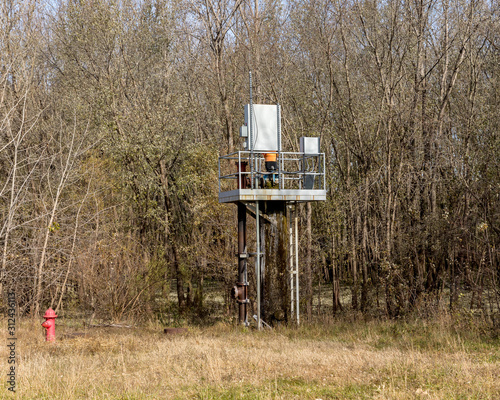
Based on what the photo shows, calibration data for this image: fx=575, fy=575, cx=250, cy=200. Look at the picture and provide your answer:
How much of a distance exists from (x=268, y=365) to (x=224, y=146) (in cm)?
1654

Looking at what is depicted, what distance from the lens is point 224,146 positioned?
82.4ft

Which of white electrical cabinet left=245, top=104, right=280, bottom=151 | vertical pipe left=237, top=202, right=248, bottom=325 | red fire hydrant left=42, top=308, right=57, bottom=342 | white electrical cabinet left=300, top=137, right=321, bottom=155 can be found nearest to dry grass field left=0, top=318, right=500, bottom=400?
red fire hydrant left=42, top=308, right=57, bottom=342

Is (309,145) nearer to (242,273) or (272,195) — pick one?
(272,195)

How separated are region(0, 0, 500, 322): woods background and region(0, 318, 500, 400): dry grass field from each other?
3656mm

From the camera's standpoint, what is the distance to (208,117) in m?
28.1

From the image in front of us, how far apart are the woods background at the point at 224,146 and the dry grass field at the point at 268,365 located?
3656mm

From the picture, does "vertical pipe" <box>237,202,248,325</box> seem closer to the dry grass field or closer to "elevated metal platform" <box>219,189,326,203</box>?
"elevated metal platform" <box>219,189,326,203</box>

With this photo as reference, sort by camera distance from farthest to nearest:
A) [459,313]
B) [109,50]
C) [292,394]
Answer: [109,50] < [459,313] < [292,394]

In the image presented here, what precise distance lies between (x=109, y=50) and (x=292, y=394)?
61.4 feet

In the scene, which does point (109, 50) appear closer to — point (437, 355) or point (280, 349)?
point (280, 349)

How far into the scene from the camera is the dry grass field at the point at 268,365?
7820mm

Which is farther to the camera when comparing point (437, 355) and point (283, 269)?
point (283, 269)

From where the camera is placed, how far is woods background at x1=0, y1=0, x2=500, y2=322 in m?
17.3

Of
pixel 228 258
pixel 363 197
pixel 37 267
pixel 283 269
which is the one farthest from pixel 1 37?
pixel 363 197
